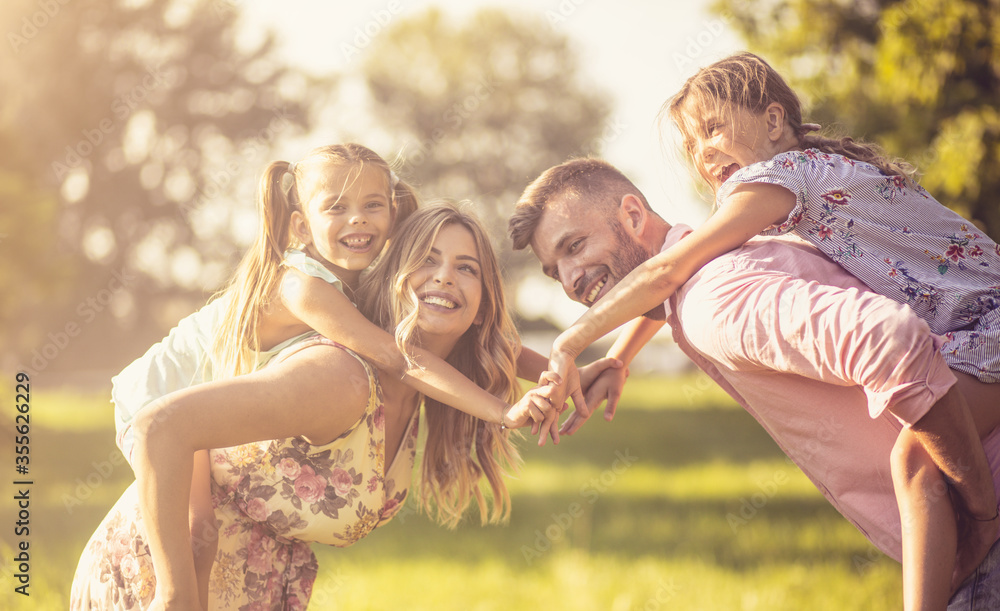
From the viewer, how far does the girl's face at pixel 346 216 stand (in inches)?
130

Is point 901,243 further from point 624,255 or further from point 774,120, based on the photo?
point 624,255

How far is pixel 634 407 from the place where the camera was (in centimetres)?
1884

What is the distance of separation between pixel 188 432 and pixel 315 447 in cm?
44

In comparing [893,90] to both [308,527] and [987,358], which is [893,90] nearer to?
[987,358]

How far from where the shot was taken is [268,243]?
3.33 metres

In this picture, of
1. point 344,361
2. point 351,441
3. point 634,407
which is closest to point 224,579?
point 351,441

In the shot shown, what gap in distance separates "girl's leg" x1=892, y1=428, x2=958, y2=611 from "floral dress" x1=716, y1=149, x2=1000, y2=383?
0.32 meters

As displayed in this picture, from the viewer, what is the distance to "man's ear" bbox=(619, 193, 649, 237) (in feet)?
11.3

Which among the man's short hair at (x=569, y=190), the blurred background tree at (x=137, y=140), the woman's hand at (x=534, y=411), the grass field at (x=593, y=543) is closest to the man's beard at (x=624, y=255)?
the man's short hair at (x=569, y=190)

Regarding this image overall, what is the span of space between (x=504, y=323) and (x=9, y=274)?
30.6ft

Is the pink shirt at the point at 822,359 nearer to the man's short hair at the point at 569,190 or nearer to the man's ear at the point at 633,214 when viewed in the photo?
the man's ear at the point at 633,214

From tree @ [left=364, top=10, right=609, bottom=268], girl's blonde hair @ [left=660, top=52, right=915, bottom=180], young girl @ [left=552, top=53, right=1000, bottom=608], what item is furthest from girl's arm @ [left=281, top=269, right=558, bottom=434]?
tree @ [left=364, top=10, right=609, bottom=268]

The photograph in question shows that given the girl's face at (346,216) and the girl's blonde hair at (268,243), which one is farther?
the girl's face at (346,216)

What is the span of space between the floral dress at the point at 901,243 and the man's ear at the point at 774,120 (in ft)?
0.88
